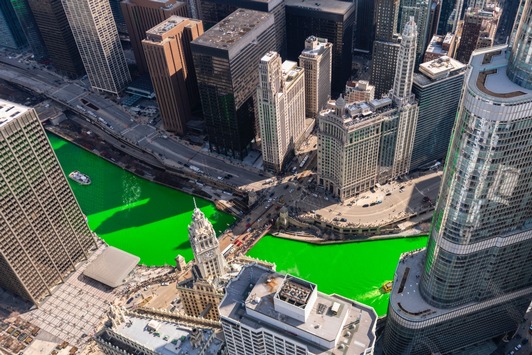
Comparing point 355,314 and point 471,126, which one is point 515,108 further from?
point 355,314

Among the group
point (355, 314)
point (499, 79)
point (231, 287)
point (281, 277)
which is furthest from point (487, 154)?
point (231, 287)

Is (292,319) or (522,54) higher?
(522,54)

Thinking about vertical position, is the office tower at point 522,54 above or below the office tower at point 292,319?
above

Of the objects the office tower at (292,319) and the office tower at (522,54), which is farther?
the office tower at (522,54)

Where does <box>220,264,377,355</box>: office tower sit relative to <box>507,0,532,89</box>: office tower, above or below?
below

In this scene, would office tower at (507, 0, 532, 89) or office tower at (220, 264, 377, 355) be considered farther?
office tower at (507, 0, 532, 89)
